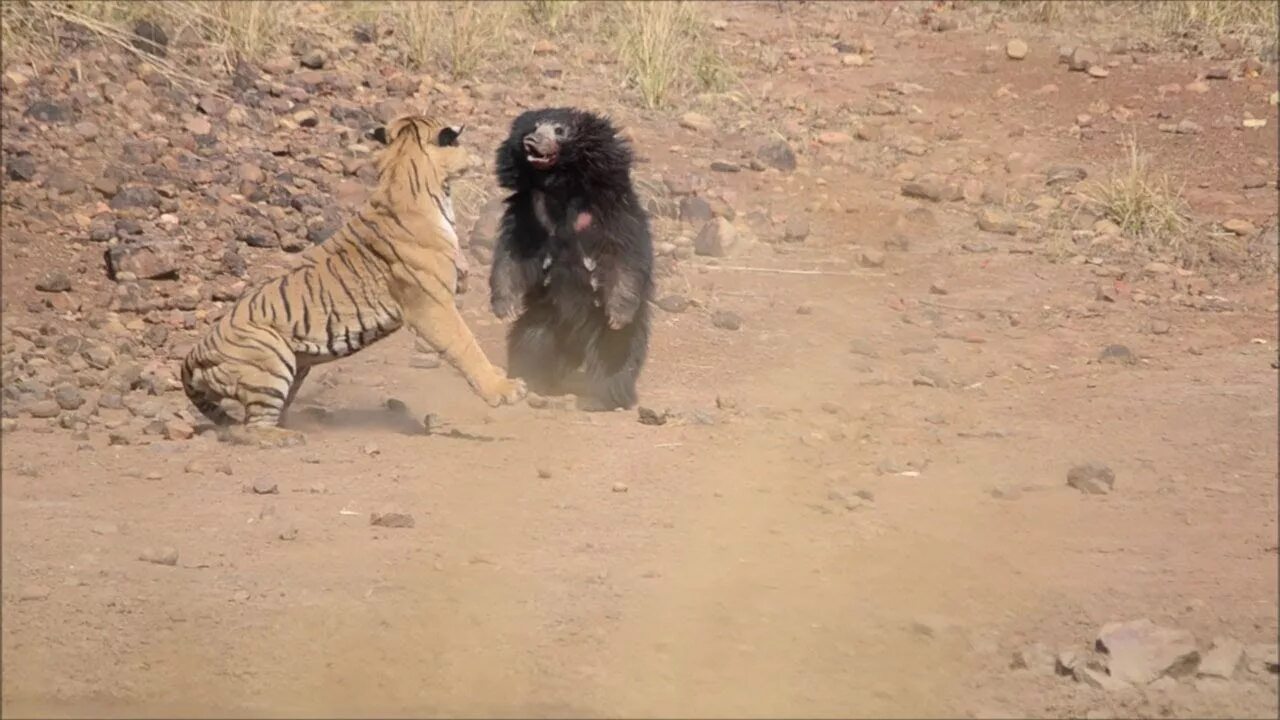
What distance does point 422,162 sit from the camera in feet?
23.7

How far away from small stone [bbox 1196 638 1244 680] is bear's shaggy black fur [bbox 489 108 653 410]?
10.9ft

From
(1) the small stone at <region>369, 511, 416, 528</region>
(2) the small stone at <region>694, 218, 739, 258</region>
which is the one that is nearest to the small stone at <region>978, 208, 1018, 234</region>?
(2) the small stone at <region>694, 218, 739, 258</region>

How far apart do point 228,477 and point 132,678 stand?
1533 millimetres

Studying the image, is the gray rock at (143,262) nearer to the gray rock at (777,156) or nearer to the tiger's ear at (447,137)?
the tiger's ear at (447,137)

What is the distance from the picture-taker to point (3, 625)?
16.9 feet

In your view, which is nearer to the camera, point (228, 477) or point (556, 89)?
point (228, 477)

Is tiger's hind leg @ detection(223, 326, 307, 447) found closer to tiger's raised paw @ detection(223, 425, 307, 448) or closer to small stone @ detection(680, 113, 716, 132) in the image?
tiger's raised paw @ detection(223, 425, 307, 448)

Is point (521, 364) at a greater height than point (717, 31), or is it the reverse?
point (717, 31)

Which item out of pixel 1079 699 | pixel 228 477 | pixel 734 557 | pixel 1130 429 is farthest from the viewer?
pixel 1130 429

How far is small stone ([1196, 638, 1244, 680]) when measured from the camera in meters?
4.94

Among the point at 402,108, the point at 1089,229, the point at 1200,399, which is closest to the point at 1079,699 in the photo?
the point at 1200,399

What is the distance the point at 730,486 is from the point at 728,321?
2.42 m

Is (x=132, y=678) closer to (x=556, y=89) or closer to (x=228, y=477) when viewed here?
(x=228, y=477)

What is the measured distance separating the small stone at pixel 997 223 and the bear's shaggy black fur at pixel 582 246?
9.81 ft
